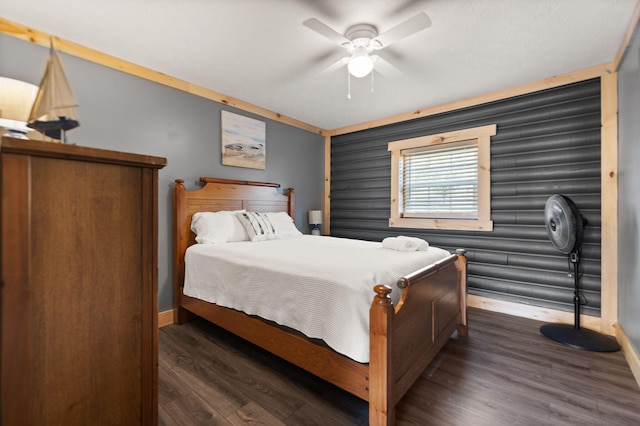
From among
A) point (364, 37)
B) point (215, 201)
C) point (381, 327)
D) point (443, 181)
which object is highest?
point (364, 37)

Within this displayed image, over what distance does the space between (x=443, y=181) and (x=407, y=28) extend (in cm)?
226

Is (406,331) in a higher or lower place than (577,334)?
higher

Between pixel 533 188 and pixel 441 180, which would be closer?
pixel 533 188

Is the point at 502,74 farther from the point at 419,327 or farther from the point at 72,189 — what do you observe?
the point at 72,189

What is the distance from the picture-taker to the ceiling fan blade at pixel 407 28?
6.00ft

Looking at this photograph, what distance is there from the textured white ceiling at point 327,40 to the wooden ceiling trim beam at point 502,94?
0.08m

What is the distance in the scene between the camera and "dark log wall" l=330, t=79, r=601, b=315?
110 inches

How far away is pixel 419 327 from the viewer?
1.81m

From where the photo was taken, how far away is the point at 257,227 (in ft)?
10.5

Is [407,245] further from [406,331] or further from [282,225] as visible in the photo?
[282,225]

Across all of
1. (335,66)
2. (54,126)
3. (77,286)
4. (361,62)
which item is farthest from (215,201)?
(77,286)

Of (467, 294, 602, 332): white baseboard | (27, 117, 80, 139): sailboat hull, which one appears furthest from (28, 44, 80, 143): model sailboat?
(467, 294, 602, 332): white baseboard

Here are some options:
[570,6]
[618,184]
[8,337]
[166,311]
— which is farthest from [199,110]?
[618,184]

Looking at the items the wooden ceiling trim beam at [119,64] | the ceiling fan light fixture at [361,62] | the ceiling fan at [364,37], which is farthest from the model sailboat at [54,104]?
the ceiling fan light fixture at [361,62]
